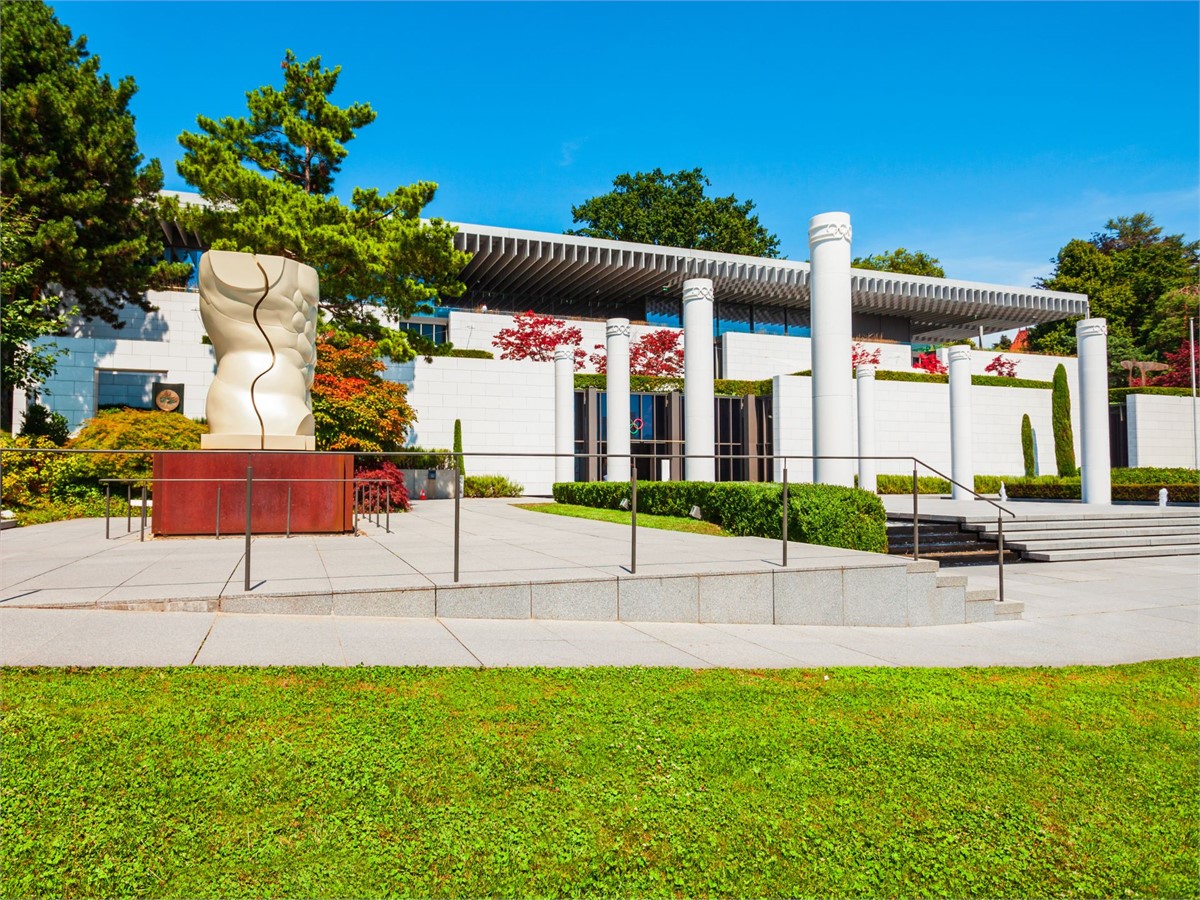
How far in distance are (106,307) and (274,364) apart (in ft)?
56.5

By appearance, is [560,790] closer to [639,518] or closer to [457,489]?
[457,489]

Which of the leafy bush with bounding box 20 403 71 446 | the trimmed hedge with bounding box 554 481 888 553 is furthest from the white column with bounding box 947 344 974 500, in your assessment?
the leafy bush with bounding box 20 403 71 446

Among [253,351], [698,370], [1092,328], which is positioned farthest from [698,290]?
[253,351]

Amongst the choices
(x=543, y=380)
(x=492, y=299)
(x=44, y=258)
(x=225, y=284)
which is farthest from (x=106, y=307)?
(x=492, y=299)

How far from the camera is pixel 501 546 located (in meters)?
9.84

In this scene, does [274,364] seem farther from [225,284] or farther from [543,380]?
[543,380]

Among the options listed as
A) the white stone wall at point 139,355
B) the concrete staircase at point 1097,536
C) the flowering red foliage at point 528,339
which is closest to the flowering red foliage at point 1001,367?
the flowering red foliage at point 528,339

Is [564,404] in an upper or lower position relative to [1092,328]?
lower

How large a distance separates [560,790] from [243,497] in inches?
356

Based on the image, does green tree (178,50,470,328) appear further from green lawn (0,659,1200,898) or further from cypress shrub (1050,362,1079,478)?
cypress shrub (1050,362,1079,478)

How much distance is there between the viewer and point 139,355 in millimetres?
24047

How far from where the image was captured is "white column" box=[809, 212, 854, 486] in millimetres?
13008

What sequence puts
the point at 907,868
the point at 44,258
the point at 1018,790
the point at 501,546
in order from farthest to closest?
1. the point at 44,258
2. the point at 501,546
3. the point at 1018,790
4. the point at 907,868

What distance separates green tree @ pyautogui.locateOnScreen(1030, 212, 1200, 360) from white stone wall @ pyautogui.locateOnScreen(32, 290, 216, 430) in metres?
49.9
